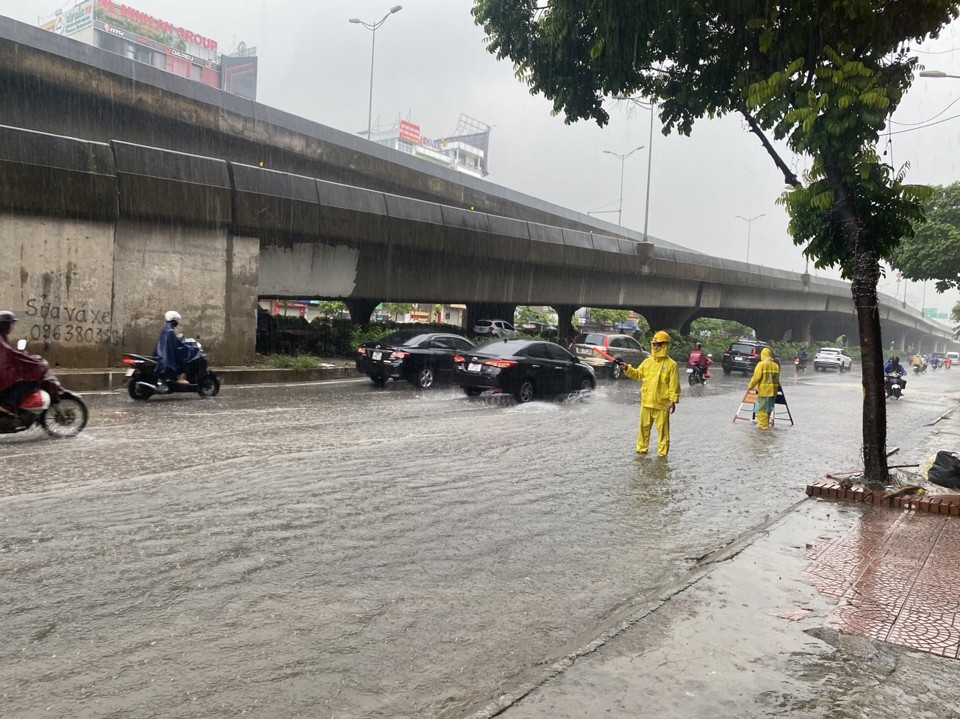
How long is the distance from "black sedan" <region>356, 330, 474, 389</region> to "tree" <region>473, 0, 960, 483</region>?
9.31 meters

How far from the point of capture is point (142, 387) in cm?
1392

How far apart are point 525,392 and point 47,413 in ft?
32.8

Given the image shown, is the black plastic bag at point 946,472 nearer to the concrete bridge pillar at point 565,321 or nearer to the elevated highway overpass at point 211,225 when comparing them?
the elevated highway overpass at point 211,225

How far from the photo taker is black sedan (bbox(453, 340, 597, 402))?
17.1 metres

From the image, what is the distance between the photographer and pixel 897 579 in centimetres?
562

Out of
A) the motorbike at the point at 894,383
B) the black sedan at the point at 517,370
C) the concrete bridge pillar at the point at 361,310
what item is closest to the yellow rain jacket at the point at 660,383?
the black sedan at the point at 517,370

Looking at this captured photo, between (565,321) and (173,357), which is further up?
(565,321)

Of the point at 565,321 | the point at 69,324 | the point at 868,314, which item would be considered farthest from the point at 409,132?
the point at 868,314

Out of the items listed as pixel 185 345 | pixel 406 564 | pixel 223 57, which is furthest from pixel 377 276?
pixel 223 57

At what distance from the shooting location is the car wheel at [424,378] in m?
19.3

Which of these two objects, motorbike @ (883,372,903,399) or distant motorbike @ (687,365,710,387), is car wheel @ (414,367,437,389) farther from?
motorbike @ (883,372,903,399)

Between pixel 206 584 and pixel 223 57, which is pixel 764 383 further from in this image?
pixel 223 57

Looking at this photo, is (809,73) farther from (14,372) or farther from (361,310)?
(361,310)

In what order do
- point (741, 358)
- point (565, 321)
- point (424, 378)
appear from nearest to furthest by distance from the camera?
point (424, 378) < point (741, 358) < point (565, 321)
